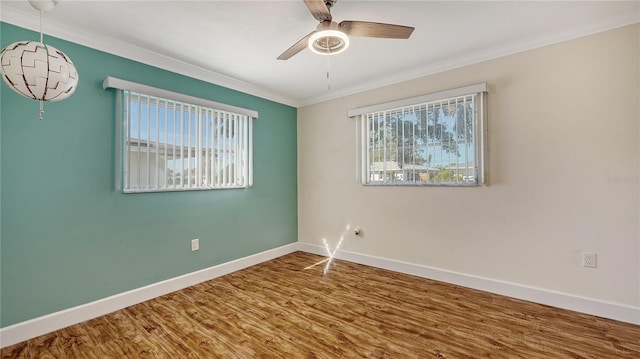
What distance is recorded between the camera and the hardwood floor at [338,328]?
1832mm

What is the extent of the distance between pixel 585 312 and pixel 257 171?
3.64 metres

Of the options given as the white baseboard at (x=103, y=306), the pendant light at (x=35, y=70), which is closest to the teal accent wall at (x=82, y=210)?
the white baseboard at (x=103, y=306)

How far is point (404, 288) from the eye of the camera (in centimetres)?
285

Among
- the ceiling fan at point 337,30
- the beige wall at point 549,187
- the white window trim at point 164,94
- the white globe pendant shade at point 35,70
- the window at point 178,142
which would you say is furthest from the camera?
the window at point 178,142

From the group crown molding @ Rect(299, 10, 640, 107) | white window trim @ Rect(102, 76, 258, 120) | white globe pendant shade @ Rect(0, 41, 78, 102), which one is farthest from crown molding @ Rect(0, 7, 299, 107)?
crown molding @ Rect(299, 10, 640, 107)

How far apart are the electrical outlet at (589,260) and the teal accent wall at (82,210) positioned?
11.7 ft

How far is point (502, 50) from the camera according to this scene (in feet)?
8.61

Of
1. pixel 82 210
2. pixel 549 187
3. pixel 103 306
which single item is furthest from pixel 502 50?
pixel 103 306

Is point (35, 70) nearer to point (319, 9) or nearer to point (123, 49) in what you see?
point (123, 49)

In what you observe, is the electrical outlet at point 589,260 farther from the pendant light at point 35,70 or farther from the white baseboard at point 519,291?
the pendant light at point 35,70

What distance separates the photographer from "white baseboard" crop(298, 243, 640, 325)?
218 centimetres

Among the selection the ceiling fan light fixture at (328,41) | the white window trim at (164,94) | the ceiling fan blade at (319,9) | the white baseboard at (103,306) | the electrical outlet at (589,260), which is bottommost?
the white baseboard at (103,306)

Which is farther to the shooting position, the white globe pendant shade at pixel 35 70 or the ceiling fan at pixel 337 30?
the ceiling fan at pixel 337 30

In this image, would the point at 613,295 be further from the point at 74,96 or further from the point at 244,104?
the point at 74,96
